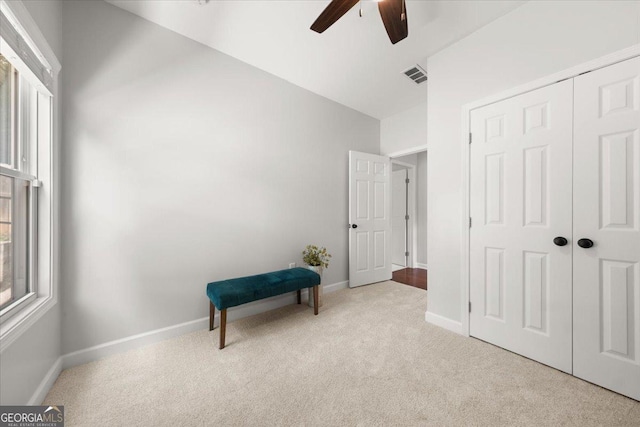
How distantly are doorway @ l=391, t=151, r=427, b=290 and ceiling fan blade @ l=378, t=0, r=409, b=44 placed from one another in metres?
3.45

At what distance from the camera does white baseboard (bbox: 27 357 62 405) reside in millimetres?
1344

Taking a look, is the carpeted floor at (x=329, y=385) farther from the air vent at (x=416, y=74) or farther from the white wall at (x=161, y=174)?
the air vent at (x=416, y=74)

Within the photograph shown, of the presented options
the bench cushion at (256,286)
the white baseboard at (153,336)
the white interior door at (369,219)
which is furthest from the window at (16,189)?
the white interior door at (369,219)

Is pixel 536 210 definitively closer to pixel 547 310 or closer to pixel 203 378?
pixel 547 310

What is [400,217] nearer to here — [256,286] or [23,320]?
[256,286]

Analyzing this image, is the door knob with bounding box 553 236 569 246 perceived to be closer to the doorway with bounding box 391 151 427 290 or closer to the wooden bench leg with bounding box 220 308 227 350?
the wooden bench leg with bounding box 220 308 227 350

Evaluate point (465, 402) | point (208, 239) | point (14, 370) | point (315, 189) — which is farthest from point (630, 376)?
point (14, 370)

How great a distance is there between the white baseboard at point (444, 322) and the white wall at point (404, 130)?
2.27 metres

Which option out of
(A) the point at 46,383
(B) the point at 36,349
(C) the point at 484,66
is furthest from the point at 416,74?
(A) the point at 46,383

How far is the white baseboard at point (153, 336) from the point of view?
1.76 meters

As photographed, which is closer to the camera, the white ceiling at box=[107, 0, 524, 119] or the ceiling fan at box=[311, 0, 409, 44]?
the ceiling fan at box=[311, 0, 409, 44]

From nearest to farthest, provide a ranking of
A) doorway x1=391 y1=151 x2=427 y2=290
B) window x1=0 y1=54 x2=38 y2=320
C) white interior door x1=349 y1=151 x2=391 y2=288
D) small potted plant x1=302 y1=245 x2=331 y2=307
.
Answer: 1. window x1=0 y1=54 x2=38 y2=320
2. small potted plant x1=302 y1=245 x2=331 y2=307
3. white interior door x1=349 y1=151 x2=391 y2=288
4. doorway x1=391 y1=151 x2=427 y2=290

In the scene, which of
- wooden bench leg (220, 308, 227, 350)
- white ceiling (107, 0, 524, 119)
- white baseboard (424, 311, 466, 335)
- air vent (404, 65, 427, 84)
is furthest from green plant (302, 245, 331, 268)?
air vent (404, 65, 427, 84)

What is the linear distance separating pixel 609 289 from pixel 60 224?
377 cm
